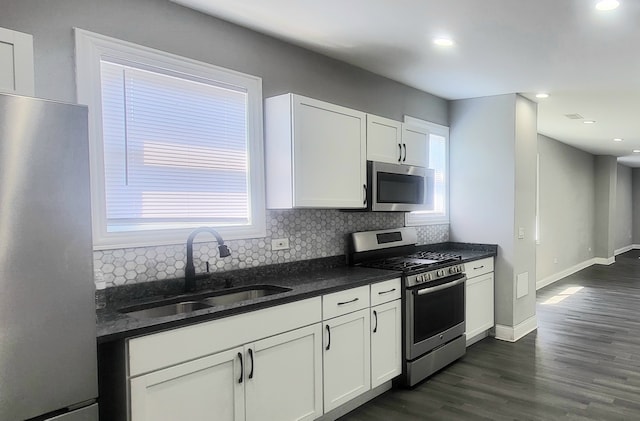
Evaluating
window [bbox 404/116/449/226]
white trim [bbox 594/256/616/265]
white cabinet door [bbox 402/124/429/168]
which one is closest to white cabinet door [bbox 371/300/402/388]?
white cabinet door [bbox 402/124/429/168]

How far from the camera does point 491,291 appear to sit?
4.64 metres

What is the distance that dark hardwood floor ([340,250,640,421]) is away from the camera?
303cm

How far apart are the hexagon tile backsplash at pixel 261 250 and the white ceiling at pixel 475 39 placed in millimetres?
1278

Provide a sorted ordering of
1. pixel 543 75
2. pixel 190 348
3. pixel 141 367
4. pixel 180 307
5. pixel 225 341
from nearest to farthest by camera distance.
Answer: pixel 141 367 → pixel 190 348 → pixel 225 341 → pixel 180 307 → pixel 543 75

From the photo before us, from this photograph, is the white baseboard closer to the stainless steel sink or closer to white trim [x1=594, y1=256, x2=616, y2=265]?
the stainless steel sink

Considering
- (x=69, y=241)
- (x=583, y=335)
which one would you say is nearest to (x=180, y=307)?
(x=69, y=241)

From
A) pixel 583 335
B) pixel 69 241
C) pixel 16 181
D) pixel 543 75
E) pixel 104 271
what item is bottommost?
pixel 583 335

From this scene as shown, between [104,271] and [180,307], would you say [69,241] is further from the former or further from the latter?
[180,307]

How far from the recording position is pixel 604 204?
33.6 ft

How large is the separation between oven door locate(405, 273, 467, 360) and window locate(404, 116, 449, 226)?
929mm

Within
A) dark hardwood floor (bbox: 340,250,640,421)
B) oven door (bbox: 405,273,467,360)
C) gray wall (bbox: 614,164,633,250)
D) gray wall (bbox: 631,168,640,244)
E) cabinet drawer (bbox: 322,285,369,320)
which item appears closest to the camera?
cabinet drawer (bbox: 322,285,369,320)

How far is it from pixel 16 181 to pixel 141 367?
884 millimetres

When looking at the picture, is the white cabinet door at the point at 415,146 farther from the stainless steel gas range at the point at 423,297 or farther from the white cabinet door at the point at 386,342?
the white cabinet door at the point at 386,342

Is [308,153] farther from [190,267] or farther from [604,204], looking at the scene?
[604,204]
